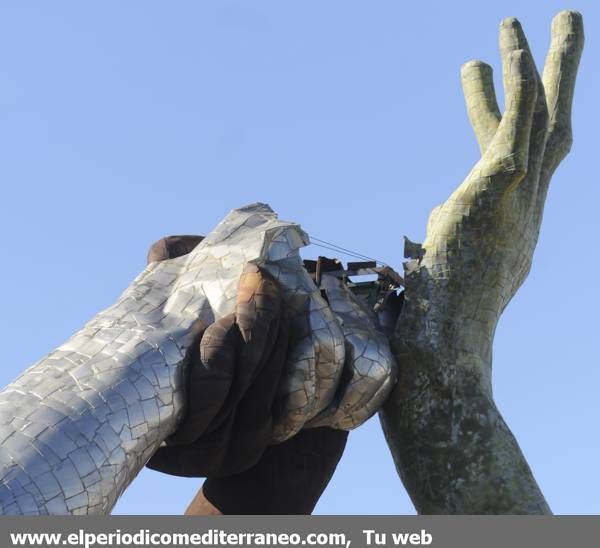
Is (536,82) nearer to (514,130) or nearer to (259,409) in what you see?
(514,130)

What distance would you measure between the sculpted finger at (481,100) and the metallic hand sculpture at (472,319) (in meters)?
0.07

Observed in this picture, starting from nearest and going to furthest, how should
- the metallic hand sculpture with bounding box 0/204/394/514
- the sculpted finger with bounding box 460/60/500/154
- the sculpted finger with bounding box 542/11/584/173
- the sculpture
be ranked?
the metallic hand sculpture with bounding box 0/204/394/514 < the sculpture < the sculpted finger with bounding box 460/60/500/154 < the sculpted finger with bounding box 542/11/584/173

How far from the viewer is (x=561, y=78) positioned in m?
21.0

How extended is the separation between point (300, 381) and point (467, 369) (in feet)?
8.37

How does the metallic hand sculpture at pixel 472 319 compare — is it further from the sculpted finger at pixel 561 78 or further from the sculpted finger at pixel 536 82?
the sculpted finger at pixel 561 78

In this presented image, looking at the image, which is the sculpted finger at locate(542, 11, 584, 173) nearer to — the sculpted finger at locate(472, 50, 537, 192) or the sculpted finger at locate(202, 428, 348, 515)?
the sculpted finger at locate(472, 50, 537, 192)

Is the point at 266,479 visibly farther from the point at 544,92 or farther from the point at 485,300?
the point at 544,92

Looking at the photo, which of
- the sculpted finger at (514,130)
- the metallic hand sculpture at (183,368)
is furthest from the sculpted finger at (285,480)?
the sculpted finger at (514,130)

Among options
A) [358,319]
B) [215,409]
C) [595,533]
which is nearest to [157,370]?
[215,409]

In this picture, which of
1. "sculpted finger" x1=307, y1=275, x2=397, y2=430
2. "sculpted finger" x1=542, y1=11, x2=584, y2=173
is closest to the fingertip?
"sculpted finger" x1=542, y1=11, x2=584, y2=173

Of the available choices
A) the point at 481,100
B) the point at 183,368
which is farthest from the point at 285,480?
the point at 481,100

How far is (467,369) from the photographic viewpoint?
19.5 m

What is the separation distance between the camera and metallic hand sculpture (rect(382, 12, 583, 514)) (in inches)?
750

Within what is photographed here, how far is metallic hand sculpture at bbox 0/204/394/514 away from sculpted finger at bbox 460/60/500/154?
9.08 ft
